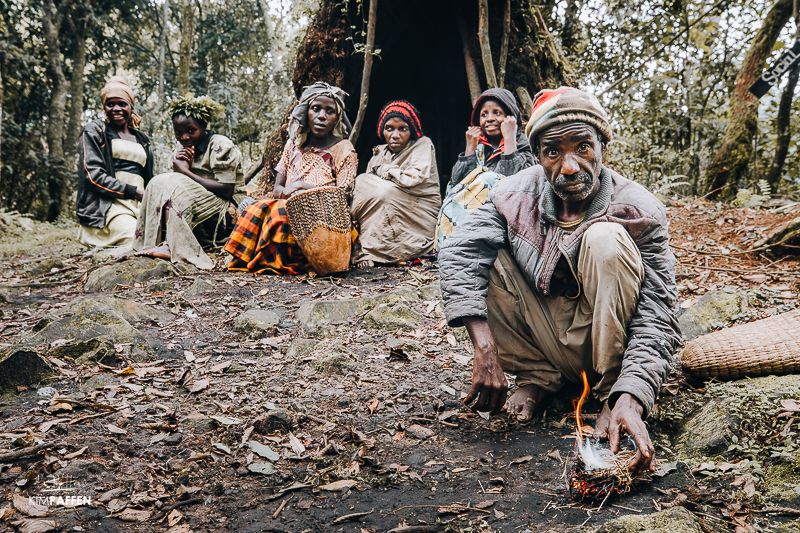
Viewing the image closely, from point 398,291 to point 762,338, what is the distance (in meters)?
2.41

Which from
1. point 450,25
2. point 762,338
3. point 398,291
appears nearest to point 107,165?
point 398,291

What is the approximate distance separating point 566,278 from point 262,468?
4.87 feet

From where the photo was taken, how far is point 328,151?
17.9 ft

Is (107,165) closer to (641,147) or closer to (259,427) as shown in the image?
(259,427)

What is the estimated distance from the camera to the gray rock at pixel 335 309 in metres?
3.79

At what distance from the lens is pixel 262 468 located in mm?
2098

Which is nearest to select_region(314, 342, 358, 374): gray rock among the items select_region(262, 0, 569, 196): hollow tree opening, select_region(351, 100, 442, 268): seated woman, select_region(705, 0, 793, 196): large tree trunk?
select_region(351, 100, 442, 268): seated woman

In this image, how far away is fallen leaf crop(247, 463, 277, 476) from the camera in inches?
81.7

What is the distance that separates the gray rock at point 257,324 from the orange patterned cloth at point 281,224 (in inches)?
53.7

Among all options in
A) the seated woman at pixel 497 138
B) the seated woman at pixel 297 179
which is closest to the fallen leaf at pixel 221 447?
the seated woman at pixel 297 179

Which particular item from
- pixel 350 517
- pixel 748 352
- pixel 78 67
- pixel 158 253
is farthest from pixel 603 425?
pixel 78 67

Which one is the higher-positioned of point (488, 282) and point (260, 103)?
point (260, 103)

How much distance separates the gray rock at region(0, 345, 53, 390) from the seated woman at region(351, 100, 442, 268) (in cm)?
311

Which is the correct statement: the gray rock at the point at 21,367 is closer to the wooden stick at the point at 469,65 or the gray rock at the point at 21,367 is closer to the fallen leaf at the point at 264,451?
the fallen leaf at the point at 264,451
